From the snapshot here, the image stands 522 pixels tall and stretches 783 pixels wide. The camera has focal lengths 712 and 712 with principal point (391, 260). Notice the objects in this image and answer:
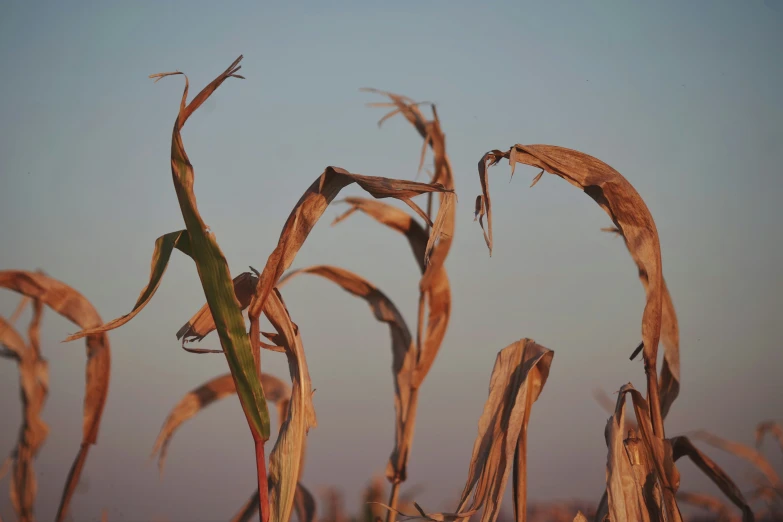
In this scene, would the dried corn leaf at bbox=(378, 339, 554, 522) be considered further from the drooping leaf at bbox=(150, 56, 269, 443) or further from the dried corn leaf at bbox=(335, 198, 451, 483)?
the dried corn leaf at bbox=(335, 198, 451, 483)

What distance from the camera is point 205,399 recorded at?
6.35ft

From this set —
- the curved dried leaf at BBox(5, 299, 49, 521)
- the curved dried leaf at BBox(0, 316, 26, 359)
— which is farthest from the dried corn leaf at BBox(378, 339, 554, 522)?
the curved dried leaf at BBox(0, 316, 26, 359)

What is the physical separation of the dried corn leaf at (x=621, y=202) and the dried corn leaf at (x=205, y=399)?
3.28 feet

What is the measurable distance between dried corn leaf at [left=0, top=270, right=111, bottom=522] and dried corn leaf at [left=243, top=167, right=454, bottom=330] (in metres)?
0.73

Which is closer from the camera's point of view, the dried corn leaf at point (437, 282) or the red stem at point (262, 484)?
the red stem at point (262, 484)

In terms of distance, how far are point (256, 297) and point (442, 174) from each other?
42.4 inches

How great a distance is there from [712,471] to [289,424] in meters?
0.82

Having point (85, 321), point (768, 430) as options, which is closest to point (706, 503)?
point (768, 430)

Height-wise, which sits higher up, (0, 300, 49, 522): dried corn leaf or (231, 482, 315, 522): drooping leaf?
(0, 300, 49, 522): dried corn leaf

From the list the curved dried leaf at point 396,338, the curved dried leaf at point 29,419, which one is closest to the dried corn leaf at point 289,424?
the curved dried leaf at point 396,338

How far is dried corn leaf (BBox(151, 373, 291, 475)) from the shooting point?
1.85m

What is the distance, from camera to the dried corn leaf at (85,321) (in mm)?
1532

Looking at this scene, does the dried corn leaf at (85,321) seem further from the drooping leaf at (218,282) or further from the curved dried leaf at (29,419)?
the drooping leaf at (218,282)

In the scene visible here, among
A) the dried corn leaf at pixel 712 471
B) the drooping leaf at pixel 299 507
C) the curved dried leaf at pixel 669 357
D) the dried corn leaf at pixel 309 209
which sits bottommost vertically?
the drooping leaf at pixel 299 507
